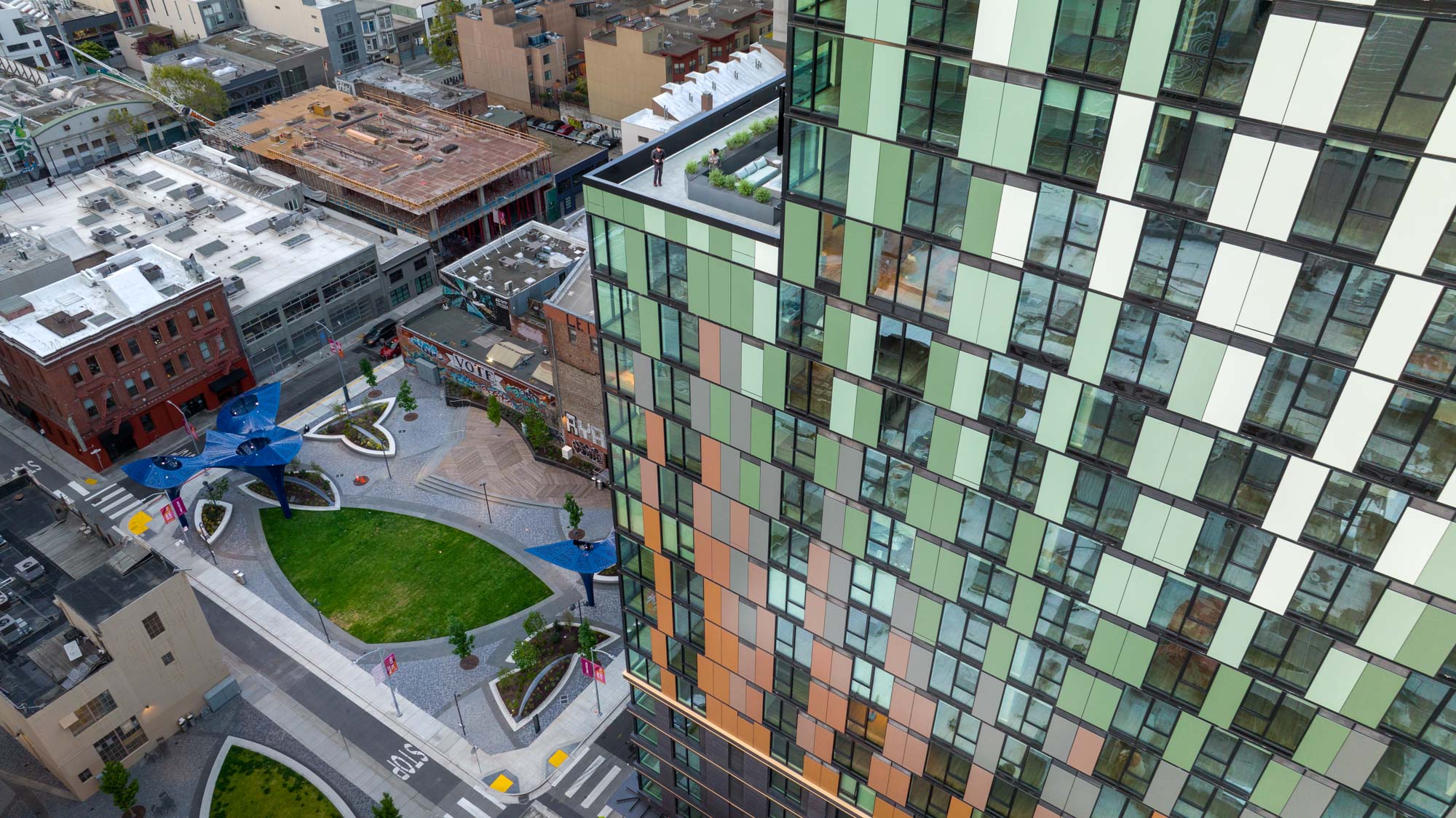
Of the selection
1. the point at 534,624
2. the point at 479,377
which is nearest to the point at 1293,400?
the point at 534,624

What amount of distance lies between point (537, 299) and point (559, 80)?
6872 centimetres

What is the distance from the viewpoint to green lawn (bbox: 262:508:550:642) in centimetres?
7694

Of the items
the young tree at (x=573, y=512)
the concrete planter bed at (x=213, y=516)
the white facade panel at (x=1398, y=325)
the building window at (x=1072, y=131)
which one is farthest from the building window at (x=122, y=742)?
the white facade panel at (x=1398, y=325)

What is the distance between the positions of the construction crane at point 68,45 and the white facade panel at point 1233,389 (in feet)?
489

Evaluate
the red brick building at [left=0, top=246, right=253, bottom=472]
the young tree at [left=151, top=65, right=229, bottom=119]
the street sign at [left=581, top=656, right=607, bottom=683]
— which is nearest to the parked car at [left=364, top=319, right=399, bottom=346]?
the red brick building at [left=0, top=246, right=253, bottom=472]

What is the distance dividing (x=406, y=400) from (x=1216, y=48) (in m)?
84.2

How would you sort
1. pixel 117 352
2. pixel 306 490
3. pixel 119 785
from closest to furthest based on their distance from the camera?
pixel 119 785 < pixel 306 490 < pixel 117 352

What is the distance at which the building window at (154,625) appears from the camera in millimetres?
64000

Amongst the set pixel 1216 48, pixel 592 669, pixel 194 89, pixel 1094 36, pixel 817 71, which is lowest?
pixel 592 669

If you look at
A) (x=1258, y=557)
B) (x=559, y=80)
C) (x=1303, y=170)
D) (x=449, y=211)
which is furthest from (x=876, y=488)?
(x=559, y=80)

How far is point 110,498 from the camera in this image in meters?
88.7

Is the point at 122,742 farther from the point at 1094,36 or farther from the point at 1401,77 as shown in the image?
the point at 1401,77

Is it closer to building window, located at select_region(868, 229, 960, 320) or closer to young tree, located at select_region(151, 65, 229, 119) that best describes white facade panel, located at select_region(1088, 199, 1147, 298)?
building window, located at select_region(868, 229, 960, 320)

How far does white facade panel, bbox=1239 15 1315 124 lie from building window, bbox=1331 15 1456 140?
43.8 inches
